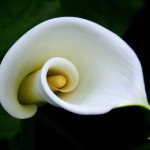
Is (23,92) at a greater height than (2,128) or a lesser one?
greater

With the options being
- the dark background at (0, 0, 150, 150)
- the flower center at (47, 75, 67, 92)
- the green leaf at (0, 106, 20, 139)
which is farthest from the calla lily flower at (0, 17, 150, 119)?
the dark background at (0, 0, 150, 150)

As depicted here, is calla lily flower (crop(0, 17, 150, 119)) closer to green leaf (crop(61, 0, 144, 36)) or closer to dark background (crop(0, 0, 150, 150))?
green leaf (crop(61, 0, 144, 36))

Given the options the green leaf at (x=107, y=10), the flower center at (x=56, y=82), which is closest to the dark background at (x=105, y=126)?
the green leaf at (x=107, y=10)

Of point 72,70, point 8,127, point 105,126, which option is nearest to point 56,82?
point 72,70

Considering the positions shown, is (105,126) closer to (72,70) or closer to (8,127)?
(8,127)

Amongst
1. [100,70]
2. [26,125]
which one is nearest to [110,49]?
[100,70]

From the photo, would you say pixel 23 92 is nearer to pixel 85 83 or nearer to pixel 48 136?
pixel 85 83

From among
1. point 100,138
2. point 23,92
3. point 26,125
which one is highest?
point 23,92
